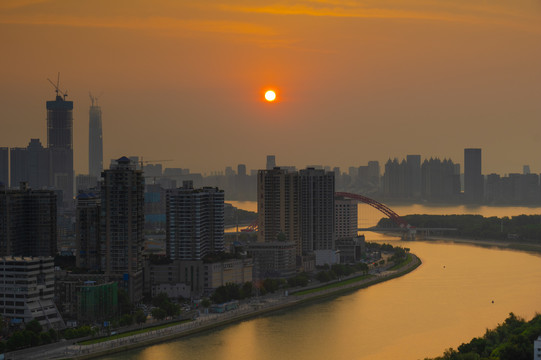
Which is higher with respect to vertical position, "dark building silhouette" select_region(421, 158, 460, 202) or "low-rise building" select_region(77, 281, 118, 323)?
"dark building silhouette" select_region(421, 158, 460, 202)

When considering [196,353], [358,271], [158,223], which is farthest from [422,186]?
[196,353]

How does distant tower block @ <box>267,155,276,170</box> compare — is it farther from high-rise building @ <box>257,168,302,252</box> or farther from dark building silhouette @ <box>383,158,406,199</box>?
high-rise building @ <box>257,168,302,252</box>

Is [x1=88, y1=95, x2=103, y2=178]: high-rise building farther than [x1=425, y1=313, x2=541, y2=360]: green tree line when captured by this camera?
Yes

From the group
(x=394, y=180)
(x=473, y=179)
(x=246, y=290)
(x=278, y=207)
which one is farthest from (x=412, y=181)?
(x=246, y=290)

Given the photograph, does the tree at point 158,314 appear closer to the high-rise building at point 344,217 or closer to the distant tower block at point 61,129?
the high-rise building at point 344,217

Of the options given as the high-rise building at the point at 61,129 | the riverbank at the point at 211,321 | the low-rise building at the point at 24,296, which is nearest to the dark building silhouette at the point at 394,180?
the high-rise building at the point at 61,129

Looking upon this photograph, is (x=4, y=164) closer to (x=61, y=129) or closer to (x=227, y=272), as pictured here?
(x=61, y=129)

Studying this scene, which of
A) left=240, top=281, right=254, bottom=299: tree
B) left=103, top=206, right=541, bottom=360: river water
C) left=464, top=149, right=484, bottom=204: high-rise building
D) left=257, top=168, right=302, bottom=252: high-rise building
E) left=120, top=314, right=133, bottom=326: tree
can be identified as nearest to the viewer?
left=103, top=206, right=541, bottom=360: river water

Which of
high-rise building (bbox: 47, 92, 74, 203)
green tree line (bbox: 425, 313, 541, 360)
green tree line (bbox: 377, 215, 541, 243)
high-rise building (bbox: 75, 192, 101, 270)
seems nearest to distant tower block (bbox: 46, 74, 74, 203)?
high-rise building (bbox: 47, 92, 74, 203)
